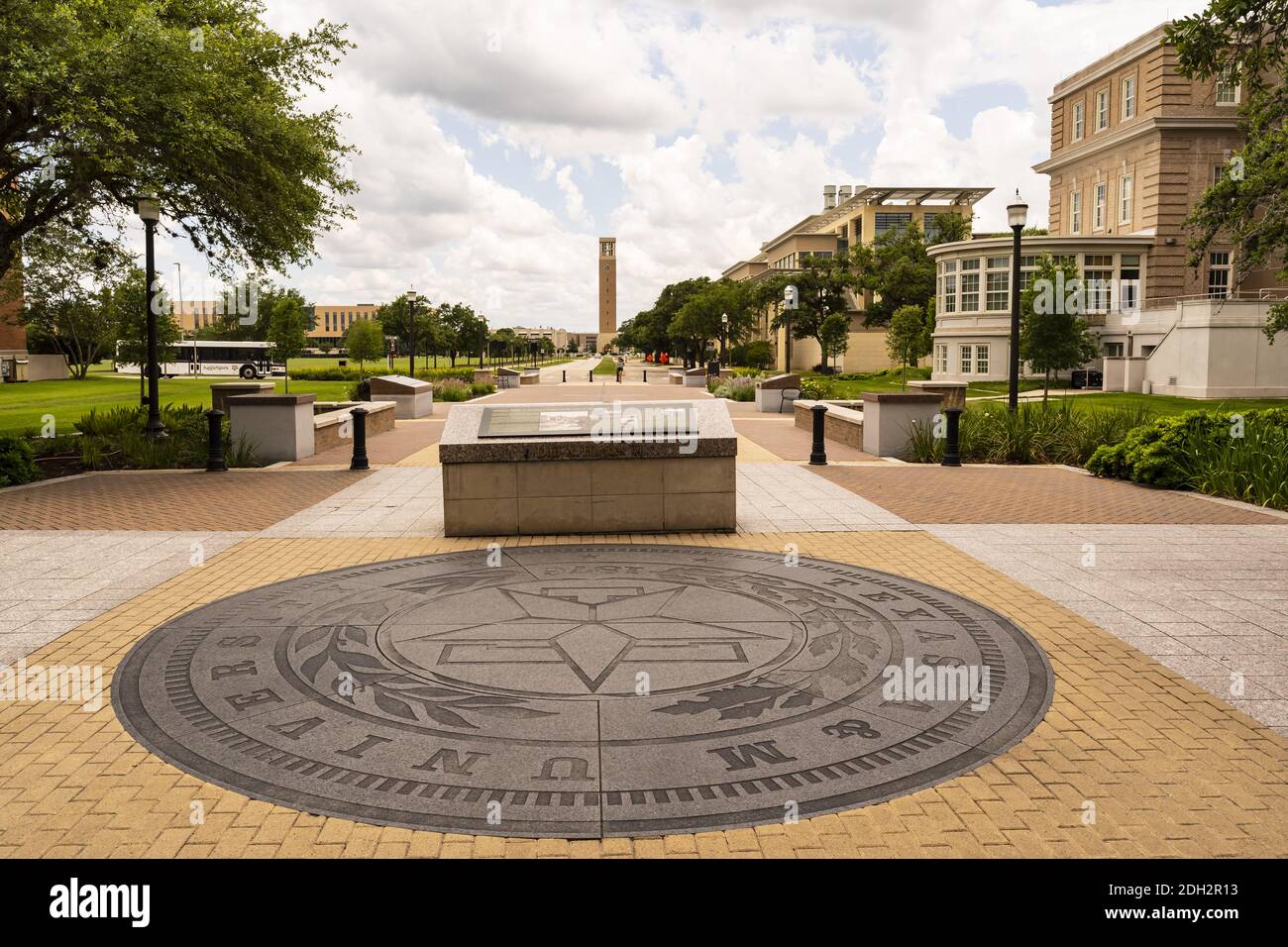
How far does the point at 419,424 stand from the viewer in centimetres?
2609

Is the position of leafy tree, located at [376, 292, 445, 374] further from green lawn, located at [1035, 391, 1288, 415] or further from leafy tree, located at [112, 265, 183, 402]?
green lawn, located at [1035, 391, 1288, 415]

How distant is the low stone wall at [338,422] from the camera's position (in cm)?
1866

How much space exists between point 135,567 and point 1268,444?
46.0 ft

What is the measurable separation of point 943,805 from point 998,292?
1958 inches

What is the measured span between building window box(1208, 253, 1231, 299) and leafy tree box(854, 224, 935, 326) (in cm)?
1987

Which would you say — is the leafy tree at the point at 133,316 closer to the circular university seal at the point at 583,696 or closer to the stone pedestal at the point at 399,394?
the stone pedestal at the point at 399,394

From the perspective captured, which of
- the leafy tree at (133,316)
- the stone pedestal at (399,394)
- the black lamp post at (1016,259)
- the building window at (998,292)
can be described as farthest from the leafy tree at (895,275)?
the black lamp post at (1016,259)

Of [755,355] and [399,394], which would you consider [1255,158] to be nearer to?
[399,394]

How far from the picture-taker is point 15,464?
1399cm

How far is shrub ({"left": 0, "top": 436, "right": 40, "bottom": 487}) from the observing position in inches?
546

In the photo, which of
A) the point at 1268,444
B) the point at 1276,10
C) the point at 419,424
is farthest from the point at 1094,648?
the point at 419,424

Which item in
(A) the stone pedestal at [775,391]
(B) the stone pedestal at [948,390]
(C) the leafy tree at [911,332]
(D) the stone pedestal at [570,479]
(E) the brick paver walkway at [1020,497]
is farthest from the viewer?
(C) the leafy tree at [911,332]

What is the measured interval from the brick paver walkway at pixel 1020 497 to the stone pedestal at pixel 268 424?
906cm

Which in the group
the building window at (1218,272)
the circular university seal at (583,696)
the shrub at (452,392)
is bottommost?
the circular university seal at (583,696)
